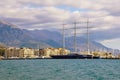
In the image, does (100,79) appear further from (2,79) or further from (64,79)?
(2,79)

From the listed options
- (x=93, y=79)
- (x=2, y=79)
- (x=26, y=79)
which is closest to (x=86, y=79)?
(x=93, y=79)

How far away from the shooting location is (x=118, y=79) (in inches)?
2345

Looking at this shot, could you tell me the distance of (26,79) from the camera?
57500 mm

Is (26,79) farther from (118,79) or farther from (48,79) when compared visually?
(118,79)

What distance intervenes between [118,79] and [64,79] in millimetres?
9755

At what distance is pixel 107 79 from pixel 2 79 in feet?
60.8

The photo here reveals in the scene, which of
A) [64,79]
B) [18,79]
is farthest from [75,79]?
[18,79]

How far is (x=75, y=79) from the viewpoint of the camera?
58406 millimetres

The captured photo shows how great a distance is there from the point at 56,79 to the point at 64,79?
147cm

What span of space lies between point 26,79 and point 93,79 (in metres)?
11.7

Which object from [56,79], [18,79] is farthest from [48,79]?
[18,79]

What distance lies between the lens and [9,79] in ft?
187

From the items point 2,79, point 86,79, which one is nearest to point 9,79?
point 2,79

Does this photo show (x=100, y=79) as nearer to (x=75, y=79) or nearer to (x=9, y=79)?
(x=75, y=79)
